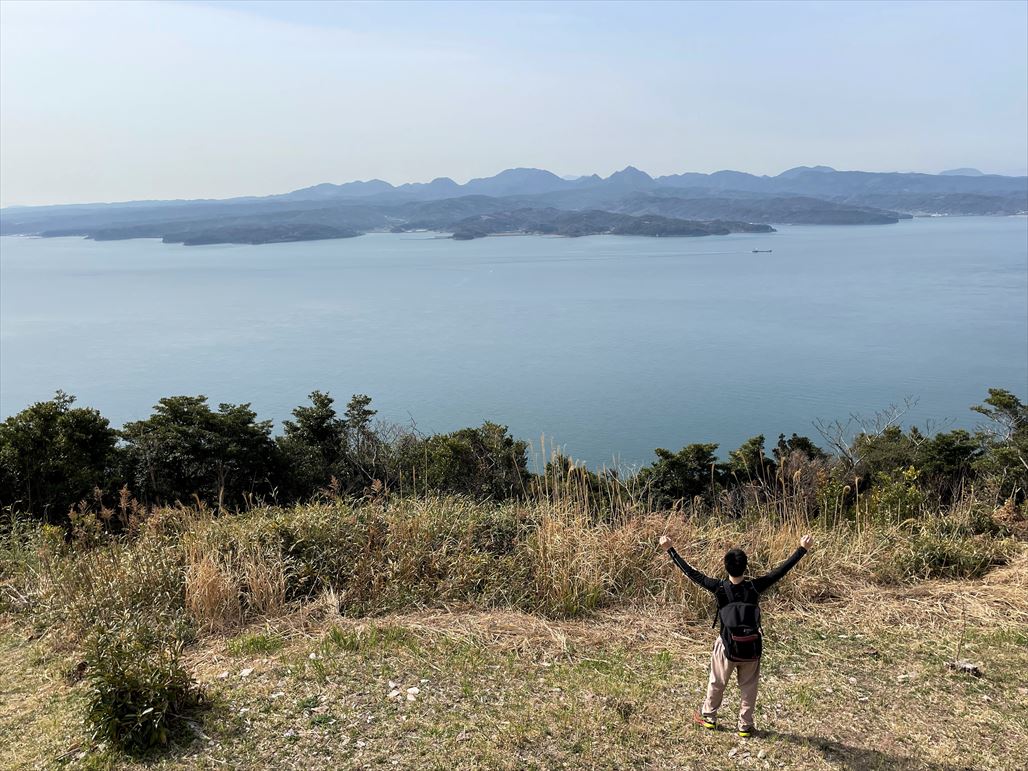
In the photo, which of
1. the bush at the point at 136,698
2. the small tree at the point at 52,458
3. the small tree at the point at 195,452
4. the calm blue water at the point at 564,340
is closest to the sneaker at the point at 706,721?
the bush at the point at 136,698

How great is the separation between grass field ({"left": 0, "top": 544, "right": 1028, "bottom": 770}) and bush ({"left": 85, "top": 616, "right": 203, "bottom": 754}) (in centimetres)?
8

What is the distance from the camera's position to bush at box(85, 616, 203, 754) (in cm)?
319

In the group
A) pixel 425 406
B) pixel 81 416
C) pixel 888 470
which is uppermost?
pixel 81 416

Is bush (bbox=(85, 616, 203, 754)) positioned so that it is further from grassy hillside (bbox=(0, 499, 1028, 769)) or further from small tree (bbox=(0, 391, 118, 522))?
small tree (bbox=(0, 391, 118, 522))

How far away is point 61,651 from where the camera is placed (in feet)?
14.0

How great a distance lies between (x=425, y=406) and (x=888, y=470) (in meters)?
26.2

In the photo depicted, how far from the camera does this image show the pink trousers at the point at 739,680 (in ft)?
10.8

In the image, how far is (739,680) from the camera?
10.9 ft

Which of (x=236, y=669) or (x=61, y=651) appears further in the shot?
(x=61, y=651)

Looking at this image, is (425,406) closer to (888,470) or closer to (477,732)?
(888,470)

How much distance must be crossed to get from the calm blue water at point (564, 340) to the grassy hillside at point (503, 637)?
1380cm

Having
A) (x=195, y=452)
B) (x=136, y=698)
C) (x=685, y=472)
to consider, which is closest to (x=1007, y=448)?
(x=685, y=472)

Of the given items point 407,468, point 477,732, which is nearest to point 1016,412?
point 407,468

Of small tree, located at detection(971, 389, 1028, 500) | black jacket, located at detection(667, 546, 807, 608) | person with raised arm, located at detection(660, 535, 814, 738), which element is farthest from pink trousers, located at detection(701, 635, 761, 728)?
small tree, located at detection(971, 389, 1028, 500)
